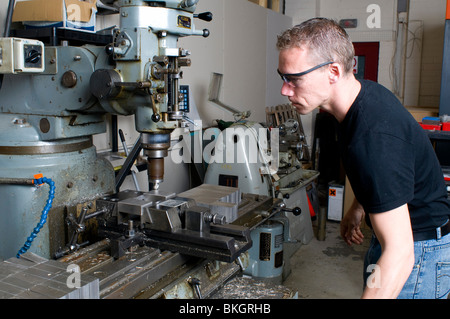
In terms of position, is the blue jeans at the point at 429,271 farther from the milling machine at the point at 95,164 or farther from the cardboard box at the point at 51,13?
the cardboard box at the point at 51,13

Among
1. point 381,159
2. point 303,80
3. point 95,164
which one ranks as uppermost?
point 303,80

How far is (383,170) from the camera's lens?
0.96 meters

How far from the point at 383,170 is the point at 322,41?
340 mm

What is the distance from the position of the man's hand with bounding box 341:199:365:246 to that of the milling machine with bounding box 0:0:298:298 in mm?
340

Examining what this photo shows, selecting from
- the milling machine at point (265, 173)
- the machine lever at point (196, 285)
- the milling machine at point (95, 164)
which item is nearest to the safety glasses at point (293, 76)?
the milling machine at point (95, 164)

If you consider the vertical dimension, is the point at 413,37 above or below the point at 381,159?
above

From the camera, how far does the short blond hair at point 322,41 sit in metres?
1.05

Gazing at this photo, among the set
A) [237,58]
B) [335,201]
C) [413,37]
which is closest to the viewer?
[237,58]

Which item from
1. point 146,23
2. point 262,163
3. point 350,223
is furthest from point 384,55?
point 146,23

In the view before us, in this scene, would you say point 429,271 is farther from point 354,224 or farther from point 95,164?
point 95,164

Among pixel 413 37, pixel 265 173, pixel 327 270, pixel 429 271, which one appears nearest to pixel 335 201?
pixel 327 270

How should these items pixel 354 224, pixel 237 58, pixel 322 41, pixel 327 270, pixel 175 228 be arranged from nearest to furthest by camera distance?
1. pixel 322 41
2. pixel 175 228
3. pixel 354 224
4. pixel 327 270
5. pixel 237 58

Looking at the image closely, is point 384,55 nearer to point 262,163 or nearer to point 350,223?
point 262,163

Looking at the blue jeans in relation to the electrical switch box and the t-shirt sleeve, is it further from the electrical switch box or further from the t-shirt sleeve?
the electrical switch box
